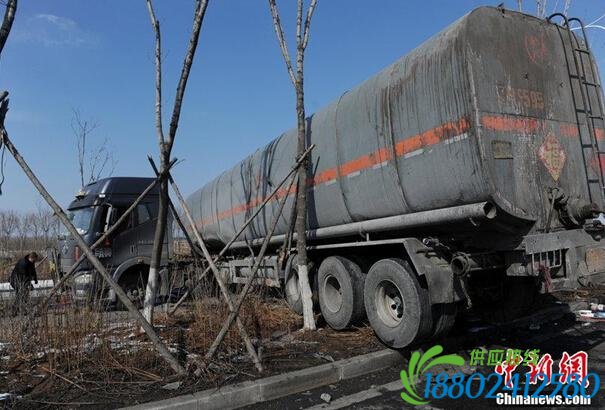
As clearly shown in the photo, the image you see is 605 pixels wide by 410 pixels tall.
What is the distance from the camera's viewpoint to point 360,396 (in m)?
4.55

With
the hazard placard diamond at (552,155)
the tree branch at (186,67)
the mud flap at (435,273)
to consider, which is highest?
the tree branch at (186,67)

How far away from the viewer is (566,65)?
5.62 m

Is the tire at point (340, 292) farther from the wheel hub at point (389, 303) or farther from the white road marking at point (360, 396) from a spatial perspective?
the white road marking at point (360, 396)

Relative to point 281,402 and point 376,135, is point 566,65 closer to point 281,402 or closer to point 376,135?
point 376,135

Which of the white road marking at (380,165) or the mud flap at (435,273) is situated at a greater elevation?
the white road marking at (380,165)

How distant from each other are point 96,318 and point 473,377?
425 centimetres

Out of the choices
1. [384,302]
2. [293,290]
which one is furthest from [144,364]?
[293,290]

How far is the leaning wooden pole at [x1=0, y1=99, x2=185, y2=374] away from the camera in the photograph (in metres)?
4.77

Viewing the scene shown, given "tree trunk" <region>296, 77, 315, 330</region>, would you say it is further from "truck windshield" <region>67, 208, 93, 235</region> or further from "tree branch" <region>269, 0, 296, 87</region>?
"truck windshield" <region>67, 208, 93, 235</region>

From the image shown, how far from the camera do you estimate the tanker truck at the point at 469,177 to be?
4848 millimetres

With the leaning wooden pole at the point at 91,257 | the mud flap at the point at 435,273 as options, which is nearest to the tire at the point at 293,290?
the mud flap at the point at 435,273

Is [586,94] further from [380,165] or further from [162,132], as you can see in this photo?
[162,132]

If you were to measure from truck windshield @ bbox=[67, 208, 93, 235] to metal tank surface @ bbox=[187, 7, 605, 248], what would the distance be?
6.73 meters

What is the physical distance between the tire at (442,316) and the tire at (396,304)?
0.34ft
